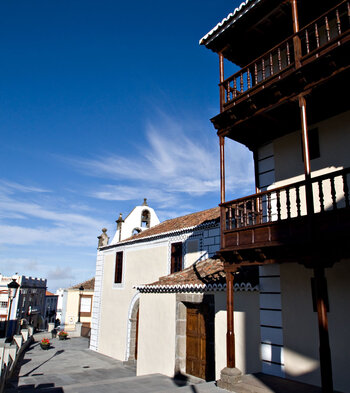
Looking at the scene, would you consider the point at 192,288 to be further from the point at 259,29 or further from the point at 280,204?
the point at 259,29

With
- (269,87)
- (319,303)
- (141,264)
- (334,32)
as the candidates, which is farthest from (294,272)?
(141,264)

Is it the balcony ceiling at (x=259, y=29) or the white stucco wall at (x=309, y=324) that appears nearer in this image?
the white stucco wall at (x=309, y=324)

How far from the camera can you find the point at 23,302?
4019cm

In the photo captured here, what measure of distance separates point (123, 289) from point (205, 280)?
8.68 metres

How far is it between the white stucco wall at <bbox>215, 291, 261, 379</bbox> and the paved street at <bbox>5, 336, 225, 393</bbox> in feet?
4.06

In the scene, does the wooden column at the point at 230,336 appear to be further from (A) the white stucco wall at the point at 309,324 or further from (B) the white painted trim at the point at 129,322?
(B) the white painted trim at the point at 129,322

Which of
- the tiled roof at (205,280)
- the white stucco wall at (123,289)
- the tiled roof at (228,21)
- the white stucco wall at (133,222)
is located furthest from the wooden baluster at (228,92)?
the white stucco wall at (133,222)

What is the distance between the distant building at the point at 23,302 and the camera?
118ft

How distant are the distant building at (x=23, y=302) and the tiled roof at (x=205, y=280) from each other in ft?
86.4

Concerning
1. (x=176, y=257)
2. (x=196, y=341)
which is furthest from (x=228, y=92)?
(x=176, y=257)

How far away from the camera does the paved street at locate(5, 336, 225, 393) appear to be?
8430 mm

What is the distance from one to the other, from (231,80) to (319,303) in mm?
5369

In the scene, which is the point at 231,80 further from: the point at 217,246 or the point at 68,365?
the point at 68,365

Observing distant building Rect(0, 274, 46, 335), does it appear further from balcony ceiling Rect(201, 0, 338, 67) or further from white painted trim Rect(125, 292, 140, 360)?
balcony ceiling Rect(201, 0, 338, 67)
